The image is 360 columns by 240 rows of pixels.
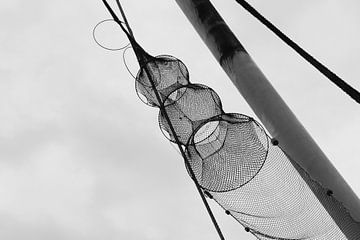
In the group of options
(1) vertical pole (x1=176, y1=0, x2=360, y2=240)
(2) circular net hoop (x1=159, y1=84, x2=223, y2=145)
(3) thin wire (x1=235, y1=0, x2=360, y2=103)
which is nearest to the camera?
(3) thin wire (x1=235, y1=0, x2=360, y2=103)

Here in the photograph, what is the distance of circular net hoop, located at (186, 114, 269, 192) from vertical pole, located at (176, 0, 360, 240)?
183 millimetres

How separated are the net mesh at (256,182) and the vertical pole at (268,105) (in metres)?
0.11

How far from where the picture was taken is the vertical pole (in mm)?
4066

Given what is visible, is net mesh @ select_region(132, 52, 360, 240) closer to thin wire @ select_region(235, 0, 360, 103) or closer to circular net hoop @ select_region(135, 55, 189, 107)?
circular net hoop @ select_region(135, 55, 189, 107)

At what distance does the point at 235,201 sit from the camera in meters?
4.20

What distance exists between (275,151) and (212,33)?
1334 millimetres

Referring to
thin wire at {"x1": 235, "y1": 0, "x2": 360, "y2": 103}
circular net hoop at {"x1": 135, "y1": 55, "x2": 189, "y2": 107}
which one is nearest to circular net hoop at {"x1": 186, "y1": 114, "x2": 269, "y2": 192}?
circular net hoop at {"x1": 135, "y1": 55, "x2": 189, "y2": 107}

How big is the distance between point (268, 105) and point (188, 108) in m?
1.00

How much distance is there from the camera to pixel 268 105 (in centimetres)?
453

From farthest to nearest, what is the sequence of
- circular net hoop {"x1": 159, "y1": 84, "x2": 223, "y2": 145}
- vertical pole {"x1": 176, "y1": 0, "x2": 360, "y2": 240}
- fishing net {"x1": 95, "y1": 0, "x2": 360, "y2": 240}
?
1. circular net hoop {"x1": 159, "y1": 84, "x2": 223, "y2": 145}
2. vertical pole {"x1": 176, "y1": 0, "x2": 360, "y2": 240}
3. fishing net {"x1": 95, "y1": 0, "x2": 360, "y2": 240}

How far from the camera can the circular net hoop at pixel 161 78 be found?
5285 mm

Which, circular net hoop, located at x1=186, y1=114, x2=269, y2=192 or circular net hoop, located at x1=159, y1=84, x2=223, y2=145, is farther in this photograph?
circular net hoop, located at x1=159, y1=84, x2=223, y2=145

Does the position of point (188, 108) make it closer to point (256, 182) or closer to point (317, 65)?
point (256, 182)

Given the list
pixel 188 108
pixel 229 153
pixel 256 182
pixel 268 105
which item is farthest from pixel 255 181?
pixel 188 108
